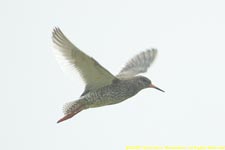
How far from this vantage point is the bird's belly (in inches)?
512

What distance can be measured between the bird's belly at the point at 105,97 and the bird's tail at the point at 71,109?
21 centimetres

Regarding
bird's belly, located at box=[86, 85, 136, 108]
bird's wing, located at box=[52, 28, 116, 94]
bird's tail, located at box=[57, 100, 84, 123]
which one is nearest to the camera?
bird's wing, located at box=[52, 28, 116, 94]

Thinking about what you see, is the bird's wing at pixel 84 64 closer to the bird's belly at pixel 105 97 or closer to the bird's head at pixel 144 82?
the bird's belly at pixel 105 97

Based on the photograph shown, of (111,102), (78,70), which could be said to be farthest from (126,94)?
(78,70)

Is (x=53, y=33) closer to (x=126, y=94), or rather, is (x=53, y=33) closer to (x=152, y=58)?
(x=126, y=94)

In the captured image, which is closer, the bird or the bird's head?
the bird

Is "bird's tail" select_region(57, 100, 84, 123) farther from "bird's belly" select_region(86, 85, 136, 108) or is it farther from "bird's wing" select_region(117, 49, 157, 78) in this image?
"bird's wing" select_region(117, 49, 157, 78)

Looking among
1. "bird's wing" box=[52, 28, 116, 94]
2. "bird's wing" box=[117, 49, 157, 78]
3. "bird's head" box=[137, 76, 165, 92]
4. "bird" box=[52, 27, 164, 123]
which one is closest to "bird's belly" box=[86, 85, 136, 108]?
"bird" box=[52, 27, 164, 123]

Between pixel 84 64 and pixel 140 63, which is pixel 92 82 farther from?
pixel 140 63

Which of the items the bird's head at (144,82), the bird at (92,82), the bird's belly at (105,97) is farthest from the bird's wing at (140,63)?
the bird's belly at (105,97)

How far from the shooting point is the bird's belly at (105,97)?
42.7 ft

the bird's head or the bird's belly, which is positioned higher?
the bird's head

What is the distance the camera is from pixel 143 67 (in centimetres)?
1592

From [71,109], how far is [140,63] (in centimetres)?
333
